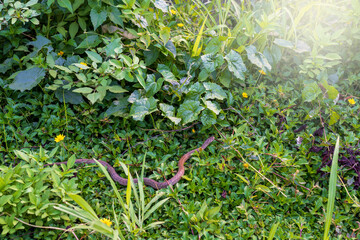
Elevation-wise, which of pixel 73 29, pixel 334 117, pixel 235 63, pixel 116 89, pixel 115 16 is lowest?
pixel 334 117

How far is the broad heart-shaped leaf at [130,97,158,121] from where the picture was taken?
2607mm

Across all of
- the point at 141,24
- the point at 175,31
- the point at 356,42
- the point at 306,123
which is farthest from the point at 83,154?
the point at 356,42

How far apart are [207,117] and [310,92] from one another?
108cm

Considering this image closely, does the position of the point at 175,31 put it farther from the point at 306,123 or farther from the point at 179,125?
the point at 306,123

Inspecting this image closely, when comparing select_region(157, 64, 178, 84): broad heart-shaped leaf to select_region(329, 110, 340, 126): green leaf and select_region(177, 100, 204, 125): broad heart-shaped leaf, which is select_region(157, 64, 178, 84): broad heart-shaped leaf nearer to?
select_region(177, 100, 204, 125): broad heart-shaped leaf

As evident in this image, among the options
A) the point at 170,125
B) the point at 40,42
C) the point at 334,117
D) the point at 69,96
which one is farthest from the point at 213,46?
the point at 40,42

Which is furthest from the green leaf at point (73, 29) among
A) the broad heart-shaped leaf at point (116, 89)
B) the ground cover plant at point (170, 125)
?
the broad heart-shaped leaf at point (116, 89)

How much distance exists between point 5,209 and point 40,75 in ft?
4.15

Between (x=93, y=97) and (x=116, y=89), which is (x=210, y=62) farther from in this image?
(x=93, y=97)

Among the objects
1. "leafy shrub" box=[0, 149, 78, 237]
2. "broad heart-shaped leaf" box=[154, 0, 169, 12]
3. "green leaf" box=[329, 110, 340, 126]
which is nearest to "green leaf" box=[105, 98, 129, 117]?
"leafy shrub" box=[0, 149, 78, 237]

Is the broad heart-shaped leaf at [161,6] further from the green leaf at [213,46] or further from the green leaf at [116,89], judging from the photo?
the green leaf at [116,89]

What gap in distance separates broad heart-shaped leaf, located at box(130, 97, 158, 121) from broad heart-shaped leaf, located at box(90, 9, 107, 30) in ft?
2.41

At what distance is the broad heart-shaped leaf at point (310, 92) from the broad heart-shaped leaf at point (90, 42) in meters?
2.01

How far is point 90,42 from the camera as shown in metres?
2.80
